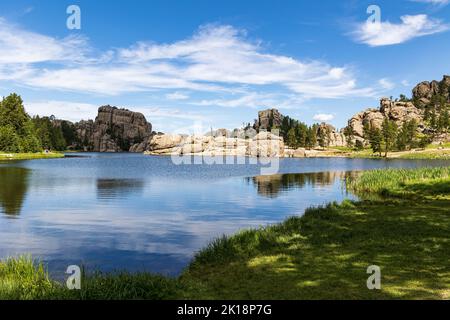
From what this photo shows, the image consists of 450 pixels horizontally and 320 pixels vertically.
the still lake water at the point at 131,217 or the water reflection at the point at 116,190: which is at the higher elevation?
the water reflection at the point at 116,190

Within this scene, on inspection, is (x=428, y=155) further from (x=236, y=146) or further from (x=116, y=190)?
(x=116, y=190)

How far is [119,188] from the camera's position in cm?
5338

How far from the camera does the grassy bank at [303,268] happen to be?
39.5 ft

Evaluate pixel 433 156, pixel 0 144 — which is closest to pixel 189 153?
pixel 0 144

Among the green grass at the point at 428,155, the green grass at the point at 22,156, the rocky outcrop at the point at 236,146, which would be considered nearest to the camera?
the green grass at the point at 22,156

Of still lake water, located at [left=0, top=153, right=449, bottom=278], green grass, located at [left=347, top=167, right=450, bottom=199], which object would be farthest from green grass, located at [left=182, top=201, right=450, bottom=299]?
green grass, located at [left=347, top=167, right=450, bottom=199]

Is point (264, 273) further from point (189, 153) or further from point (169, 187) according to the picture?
point (189, 153)

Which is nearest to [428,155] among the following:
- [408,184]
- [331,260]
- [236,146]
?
[236,146]

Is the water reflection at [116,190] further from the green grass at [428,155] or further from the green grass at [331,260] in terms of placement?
the green grass at [428,155]

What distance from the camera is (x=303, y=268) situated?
14625 mm

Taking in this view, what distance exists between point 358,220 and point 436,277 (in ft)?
38.2

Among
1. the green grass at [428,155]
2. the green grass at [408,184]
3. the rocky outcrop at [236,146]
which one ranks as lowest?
the green grass at [408,184]

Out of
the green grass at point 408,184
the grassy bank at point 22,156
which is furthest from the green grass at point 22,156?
the green grass at point 408,184

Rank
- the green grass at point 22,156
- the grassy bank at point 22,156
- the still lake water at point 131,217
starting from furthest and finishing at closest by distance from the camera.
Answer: the green grass at point 22,156, the grassy bank at point 22,156, the still lake water at point 131,217
